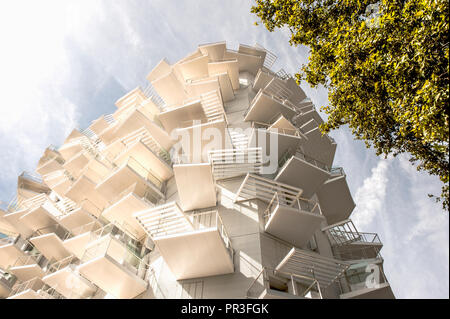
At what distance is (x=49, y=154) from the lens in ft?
106

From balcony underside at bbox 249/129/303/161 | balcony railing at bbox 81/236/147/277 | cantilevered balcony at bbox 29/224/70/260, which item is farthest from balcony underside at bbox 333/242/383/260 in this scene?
cantilevered balcony at bbox 29/224/70/260

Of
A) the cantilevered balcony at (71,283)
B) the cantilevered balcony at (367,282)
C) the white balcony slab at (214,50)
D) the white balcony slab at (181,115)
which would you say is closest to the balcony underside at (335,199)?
the cantilevered balcony at (367,282)

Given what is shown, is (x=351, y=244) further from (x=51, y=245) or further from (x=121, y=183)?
(x=51, y=245)

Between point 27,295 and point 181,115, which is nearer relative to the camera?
point 27,295

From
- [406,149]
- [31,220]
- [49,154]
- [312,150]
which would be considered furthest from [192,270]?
[49,154]

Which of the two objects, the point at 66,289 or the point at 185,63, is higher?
the point at 185,63

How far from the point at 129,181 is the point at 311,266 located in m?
11.1

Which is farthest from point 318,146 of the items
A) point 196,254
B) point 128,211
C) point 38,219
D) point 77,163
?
point 38,219

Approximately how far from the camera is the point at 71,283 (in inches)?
572

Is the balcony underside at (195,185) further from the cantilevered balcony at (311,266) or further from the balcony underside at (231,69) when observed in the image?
the balcony underside at (231,69)

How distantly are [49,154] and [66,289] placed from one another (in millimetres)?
22660

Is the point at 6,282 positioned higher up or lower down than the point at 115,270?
higher up

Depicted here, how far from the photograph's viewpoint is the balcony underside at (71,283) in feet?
47.2
